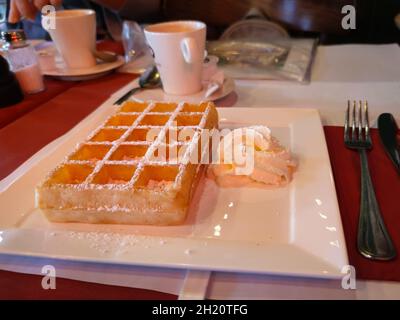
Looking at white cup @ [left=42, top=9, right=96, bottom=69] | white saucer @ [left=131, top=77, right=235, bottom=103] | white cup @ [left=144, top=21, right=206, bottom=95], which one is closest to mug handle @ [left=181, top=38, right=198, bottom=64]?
white cup @ [left=144, top=21, right=206, bottom=95]

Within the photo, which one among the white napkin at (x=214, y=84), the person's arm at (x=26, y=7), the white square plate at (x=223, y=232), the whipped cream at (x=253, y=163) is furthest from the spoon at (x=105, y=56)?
the whipped cream at (x=253, y=163)

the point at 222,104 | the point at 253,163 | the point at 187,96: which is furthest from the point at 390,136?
the point at 187,96

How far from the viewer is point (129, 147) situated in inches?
28.5

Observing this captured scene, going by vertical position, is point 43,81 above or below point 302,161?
above

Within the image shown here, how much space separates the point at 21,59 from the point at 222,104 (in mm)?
685

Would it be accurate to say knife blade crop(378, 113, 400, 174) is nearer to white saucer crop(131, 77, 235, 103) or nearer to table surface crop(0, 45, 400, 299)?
table surface crop(0, 45, 400, 299)

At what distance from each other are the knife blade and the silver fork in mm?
30

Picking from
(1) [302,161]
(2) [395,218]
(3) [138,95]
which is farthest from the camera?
(3) [138,95]

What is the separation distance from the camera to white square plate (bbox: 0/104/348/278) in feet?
1.50

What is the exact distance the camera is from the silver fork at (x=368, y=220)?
0.49 meters

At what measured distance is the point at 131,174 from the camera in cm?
65
